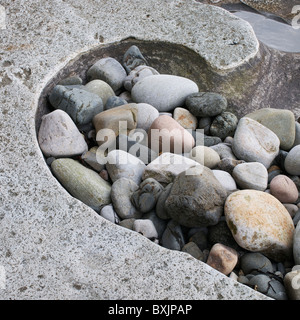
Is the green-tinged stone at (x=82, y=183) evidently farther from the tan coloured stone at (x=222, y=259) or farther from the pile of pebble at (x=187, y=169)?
the tan coloured stone at (x=222, y=259)

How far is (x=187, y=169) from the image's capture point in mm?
2223

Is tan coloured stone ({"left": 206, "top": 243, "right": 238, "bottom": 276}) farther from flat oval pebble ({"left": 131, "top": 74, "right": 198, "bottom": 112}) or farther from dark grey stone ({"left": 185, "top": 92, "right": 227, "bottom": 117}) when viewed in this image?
flat oval pebble ({"left": 131, "top": 74, "right": 198, "bottom": 112})

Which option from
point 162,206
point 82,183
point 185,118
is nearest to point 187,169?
point 162,206

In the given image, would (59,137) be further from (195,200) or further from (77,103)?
(195,200)

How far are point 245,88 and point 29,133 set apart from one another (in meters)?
1.76

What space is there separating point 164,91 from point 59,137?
88 centimetres

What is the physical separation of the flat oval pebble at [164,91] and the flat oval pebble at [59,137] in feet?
2.15

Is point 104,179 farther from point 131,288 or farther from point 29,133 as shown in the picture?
point 131,288

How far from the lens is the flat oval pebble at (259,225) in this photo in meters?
1.97

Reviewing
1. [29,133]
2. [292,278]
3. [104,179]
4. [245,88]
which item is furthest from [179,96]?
[292,278]

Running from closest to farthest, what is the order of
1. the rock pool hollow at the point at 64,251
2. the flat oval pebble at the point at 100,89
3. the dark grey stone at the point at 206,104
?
1. the rock pool hollow at the point at 64,251
2. the dark grey stone at the point at 206,104
3. the flat oval pebble at the point at 100,89

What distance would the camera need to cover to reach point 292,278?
1.80m

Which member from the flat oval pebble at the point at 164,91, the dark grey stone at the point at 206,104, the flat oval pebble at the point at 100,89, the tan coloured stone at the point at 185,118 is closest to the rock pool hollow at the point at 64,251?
the flat oval pebble at the point at 100,89
